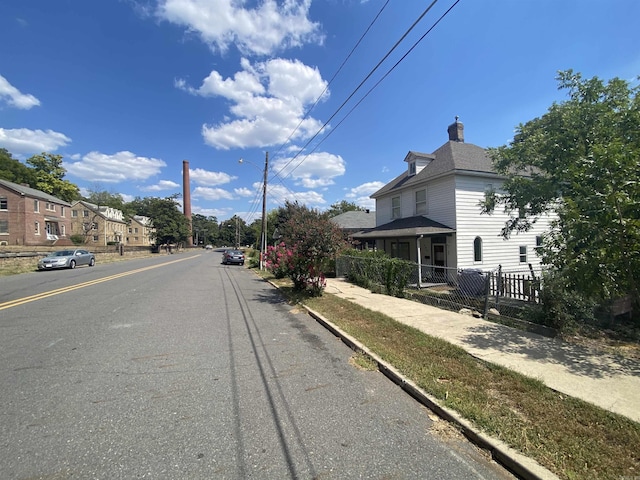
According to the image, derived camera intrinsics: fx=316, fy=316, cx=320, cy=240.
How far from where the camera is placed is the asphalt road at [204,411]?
258 cm

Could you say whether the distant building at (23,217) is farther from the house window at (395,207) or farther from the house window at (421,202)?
the house window at (421,202)

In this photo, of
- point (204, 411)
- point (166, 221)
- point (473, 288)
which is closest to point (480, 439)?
point (204, 411)

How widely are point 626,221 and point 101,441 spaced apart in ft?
22.7

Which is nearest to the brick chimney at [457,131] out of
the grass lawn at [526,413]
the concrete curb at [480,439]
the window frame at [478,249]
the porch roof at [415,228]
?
the porch roof at [415,228]

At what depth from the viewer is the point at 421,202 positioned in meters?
19.1

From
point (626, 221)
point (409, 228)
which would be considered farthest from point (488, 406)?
point (409, 228)

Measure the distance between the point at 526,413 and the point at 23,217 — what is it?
55248 mm

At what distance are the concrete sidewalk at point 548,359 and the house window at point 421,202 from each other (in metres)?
11.6

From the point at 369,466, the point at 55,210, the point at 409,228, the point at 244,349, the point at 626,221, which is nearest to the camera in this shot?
the point at 369,466

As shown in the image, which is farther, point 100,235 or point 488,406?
point 100,235

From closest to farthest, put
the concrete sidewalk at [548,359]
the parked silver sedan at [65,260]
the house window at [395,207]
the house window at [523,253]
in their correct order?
the concrete sidewalk at [548,359] → the house window at [523,253] → the parked silver sedan at [65,260] → the house window at [395,207]

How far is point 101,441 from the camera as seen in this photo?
2844 mm

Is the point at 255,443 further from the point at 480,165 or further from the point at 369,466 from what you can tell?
the point at 480,165

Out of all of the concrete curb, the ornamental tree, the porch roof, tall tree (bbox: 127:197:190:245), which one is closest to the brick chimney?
the porch roof
